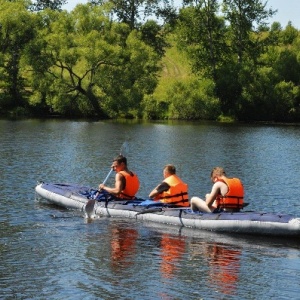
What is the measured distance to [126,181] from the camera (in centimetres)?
2175

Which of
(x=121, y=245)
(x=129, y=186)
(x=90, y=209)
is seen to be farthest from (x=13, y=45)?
(x=121, y=245)

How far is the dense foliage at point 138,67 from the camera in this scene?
71312mm

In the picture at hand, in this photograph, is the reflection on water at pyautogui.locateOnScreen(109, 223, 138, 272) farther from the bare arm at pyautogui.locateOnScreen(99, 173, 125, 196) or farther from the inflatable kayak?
the bare arm at pyautogui.locateOnScreen(99, 173, 125, 196)

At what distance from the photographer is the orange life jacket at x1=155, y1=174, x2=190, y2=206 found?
2062 centimetres

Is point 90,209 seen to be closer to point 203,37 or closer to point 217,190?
point 217,190

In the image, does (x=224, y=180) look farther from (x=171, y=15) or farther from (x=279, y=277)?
(x=171, y=15)

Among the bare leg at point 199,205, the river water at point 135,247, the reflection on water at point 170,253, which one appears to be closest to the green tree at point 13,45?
the river water at point 135,247

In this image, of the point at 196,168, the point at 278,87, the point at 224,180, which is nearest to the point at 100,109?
the point at 278,87

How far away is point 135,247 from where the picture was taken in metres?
A: 17.9

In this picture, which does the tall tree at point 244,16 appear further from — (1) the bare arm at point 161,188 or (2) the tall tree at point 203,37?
(1) the bare arm at point 161,188

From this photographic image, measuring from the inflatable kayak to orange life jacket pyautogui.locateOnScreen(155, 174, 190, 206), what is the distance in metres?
0.32

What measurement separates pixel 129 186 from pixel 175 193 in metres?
1.68

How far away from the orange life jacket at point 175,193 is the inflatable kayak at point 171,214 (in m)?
0.32

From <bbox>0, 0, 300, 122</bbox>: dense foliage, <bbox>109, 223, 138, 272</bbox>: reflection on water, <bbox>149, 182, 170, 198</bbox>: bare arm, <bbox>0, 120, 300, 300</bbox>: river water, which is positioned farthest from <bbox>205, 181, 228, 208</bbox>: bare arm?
<bbox>0, 0, 300, 122</bbox>: dense foliage
